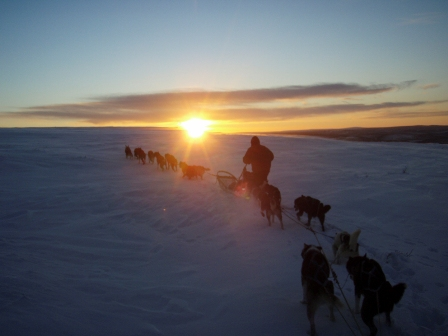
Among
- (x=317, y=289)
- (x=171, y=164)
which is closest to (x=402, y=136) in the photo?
(x=171, y=164)

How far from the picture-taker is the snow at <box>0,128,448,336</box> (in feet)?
9.84

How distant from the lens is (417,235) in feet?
Answer: 18.5

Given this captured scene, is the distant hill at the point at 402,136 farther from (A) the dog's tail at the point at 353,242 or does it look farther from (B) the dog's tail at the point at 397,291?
(B) the dog's tail at the point at 397,291

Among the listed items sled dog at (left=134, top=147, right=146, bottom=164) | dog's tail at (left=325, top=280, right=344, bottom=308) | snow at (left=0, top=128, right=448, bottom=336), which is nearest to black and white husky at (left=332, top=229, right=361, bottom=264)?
snow at (left=0, top=128, right=448, bottom=336)

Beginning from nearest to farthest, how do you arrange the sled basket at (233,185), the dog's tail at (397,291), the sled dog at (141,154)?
the dog's tail at (397,291)
the sled basket at (233,185)
the sled dog at (141,154)

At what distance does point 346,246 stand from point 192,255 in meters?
2.55

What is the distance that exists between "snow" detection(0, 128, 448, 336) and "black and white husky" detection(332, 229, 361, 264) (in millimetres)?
200

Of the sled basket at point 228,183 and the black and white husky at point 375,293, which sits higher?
the black and white husky at point 375,293

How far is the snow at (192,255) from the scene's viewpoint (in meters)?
3.00

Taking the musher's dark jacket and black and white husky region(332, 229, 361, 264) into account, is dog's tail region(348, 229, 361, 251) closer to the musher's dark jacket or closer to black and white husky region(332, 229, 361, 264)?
black and white husky region(332, 229, 361, 264)

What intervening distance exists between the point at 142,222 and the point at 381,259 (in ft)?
16.3

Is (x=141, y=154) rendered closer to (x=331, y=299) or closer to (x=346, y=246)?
(x=346, y=246)

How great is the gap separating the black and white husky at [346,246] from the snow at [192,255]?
200mm

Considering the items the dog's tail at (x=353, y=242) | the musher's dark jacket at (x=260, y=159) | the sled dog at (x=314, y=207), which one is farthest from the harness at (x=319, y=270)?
the musher's dark jacket at (x=260, y=159)
